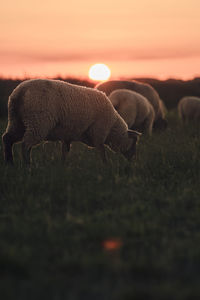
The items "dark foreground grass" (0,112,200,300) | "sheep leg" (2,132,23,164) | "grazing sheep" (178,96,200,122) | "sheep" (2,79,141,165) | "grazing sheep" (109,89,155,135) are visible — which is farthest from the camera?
"grazing sheep" (178,96,200,122)

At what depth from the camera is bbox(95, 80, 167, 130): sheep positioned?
1287 cm

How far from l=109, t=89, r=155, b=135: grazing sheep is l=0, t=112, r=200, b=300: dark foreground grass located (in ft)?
13.4

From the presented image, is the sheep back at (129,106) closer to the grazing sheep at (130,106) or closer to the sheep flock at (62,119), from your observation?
the grazing sheep at (130,106)

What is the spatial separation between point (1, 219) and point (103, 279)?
176cm

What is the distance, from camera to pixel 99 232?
378 cm

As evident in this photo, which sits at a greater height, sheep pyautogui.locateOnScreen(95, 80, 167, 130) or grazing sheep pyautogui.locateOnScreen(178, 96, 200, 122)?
sheep pyautogui.locateOnScreen(95, 80, 167, 130)

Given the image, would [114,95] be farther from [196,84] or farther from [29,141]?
[196,84]

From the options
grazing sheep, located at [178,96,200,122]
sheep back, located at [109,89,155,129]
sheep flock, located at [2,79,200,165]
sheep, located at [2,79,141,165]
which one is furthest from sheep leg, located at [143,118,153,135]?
grazing sheep, located at [178,96,200,122]

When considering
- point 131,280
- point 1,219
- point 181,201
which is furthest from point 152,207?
point 131,280

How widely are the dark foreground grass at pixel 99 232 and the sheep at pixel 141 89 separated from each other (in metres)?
6.45

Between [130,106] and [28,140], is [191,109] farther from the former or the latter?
[28,140]

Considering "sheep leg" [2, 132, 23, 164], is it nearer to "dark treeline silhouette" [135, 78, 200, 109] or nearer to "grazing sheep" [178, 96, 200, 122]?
"grazing sheep" [178, 96, 200, 122]

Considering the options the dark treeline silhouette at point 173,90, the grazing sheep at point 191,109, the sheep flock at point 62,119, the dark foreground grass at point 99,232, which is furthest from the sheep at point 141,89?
the dark treeline silhouette at point 173,90

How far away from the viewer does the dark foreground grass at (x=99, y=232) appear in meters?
2.76
